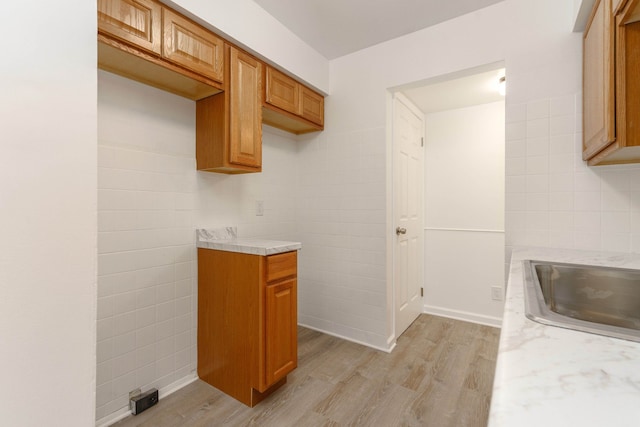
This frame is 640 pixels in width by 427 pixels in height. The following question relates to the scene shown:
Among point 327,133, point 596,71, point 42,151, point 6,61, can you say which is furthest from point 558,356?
point 327,133

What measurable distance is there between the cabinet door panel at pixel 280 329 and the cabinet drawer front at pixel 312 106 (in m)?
1.41

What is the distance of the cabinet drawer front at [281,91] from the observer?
2105 mm

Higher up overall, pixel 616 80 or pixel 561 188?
pixel 616 80

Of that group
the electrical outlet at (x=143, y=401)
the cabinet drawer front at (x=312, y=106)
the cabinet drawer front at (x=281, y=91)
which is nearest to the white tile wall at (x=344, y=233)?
the cabinet drawer front at (x=312, y=106)

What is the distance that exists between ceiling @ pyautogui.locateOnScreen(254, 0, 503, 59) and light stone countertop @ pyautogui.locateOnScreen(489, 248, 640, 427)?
2.07m

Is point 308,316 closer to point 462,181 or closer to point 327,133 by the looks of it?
point 327,133

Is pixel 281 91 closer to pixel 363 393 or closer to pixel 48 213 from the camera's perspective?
pixel 48 213

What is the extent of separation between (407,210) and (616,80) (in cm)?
175

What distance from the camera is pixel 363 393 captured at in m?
1.81

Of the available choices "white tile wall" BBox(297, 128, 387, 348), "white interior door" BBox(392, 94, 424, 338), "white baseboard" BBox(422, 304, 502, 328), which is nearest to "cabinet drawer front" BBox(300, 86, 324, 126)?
"white tile wall" BBox(297, 128, 387, 348)

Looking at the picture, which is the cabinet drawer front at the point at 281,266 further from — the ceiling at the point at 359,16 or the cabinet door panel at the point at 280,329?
the ceiling at the point at 359,16

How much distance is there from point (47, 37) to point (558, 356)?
1420 millimetres

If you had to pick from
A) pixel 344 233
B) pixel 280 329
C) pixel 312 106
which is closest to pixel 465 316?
pixel 344 233

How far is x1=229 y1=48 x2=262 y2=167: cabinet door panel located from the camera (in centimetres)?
181
